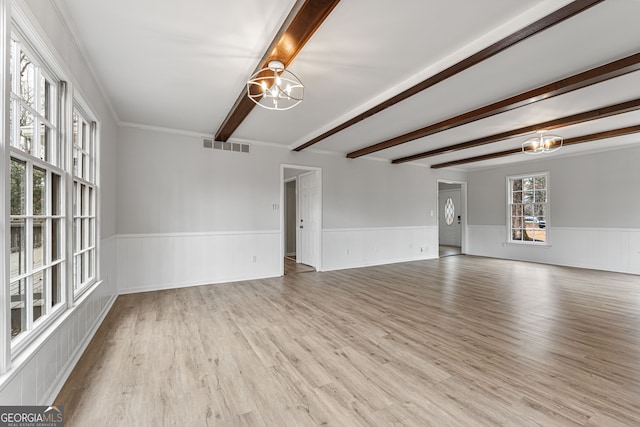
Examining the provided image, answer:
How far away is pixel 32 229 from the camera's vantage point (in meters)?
1.78

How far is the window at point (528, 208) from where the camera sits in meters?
7.02

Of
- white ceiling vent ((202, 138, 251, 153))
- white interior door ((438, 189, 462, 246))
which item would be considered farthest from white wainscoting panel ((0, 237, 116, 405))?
white interior door ((438, 189, 462, 246))

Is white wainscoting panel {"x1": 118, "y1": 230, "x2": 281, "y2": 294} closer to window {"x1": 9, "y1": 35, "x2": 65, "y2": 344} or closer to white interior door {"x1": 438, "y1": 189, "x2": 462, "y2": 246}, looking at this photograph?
window {"x1": 9, "y1": 35, "x2": 65, "y2": 344}

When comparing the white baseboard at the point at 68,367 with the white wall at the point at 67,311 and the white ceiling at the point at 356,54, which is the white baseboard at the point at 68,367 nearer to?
the white wall at the point at 67,311

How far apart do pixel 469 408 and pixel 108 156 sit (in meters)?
4.62

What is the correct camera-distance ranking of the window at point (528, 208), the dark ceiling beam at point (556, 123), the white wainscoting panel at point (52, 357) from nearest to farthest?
the white wainscoting panel at point (52, 357), the dark ceiling beam at point (556, 123), the window at point (528, 208)

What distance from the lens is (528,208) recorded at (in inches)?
288

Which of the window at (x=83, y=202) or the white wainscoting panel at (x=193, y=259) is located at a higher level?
the window at (x=83, y=202)

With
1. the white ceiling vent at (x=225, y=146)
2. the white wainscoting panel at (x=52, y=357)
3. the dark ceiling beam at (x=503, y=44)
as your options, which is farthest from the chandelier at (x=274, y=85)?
the white wainscoting panel at (x=52, y=357)

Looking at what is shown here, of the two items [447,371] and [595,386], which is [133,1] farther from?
[595,386]

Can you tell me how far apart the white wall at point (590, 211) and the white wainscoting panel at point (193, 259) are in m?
6.41

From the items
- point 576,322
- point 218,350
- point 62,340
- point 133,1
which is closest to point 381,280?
point 576,322

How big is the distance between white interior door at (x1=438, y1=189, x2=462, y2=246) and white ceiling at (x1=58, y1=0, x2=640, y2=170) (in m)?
6.59
